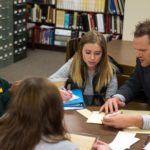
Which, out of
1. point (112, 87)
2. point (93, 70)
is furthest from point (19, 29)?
point (112, 87)

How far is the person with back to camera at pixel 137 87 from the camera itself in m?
1.84

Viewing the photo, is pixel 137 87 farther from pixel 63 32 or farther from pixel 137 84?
pixel 63 32

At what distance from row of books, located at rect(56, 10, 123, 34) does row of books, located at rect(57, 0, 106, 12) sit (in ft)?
0.28

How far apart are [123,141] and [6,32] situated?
150 inches

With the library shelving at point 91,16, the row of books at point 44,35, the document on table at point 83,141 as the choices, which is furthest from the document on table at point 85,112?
the row of books at point 44,35

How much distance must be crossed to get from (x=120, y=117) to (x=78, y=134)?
0.82 feet

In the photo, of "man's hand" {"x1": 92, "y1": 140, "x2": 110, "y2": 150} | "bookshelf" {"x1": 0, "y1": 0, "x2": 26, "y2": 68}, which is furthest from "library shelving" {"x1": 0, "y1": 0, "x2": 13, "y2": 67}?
"man's hand" {"x1": 92, "y1": 140, "x2": 110, "y2": 150}

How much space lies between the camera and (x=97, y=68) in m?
2.51

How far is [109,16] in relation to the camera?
18.2ft

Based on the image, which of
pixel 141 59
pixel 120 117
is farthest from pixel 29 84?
pixel 141 59

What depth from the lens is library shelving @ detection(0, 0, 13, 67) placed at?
505 centimetres

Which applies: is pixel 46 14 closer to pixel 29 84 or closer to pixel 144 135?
pixel 144 135

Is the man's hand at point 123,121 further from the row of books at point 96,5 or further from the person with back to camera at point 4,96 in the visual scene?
the row of books at point 96,5

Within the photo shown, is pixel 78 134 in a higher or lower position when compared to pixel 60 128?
lower
